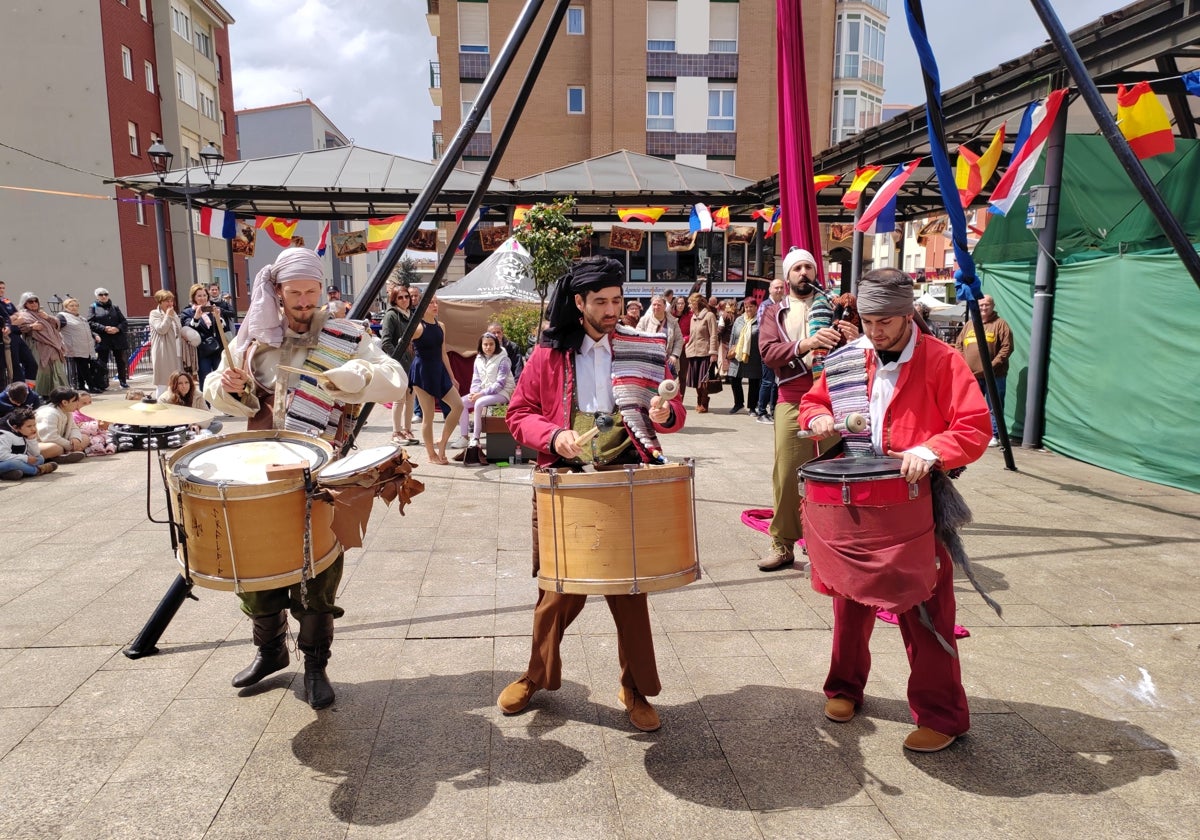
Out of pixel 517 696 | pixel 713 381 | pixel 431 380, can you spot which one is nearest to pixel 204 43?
pixel 713 381

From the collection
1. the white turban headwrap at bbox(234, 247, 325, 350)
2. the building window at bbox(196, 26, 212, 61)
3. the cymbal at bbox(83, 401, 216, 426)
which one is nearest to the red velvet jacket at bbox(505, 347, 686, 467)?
the white turban headwrap at bbox(234, 247, 325, 350)

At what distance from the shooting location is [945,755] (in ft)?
10.4

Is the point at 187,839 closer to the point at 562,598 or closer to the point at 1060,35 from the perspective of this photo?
the point at 562,598

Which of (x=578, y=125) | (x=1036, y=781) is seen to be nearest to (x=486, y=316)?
(x=1036, y=781)

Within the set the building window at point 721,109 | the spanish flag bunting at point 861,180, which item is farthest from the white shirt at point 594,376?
the building window at point 721,109

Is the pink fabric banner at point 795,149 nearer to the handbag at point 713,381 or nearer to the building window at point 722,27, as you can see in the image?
the handbag at point 713,381

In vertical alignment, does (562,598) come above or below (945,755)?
above

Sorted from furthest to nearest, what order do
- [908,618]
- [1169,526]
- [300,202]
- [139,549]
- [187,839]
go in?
[300,202] < [1169,526] < [139,549] < [908,618] < [187,839]

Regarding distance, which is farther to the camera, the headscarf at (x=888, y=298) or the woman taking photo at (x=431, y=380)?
the woman taking photo at (x=431, y=380)

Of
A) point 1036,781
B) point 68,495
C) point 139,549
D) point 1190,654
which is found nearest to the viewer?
point 1036,781

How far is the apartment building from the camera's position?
96.8 feet

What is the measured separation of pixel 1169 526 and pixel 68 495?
377 inches

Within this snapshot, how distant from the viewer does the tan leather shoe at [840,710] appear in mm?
3432

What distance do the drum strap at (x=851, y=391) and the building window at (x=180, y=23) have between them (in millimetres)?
41206
